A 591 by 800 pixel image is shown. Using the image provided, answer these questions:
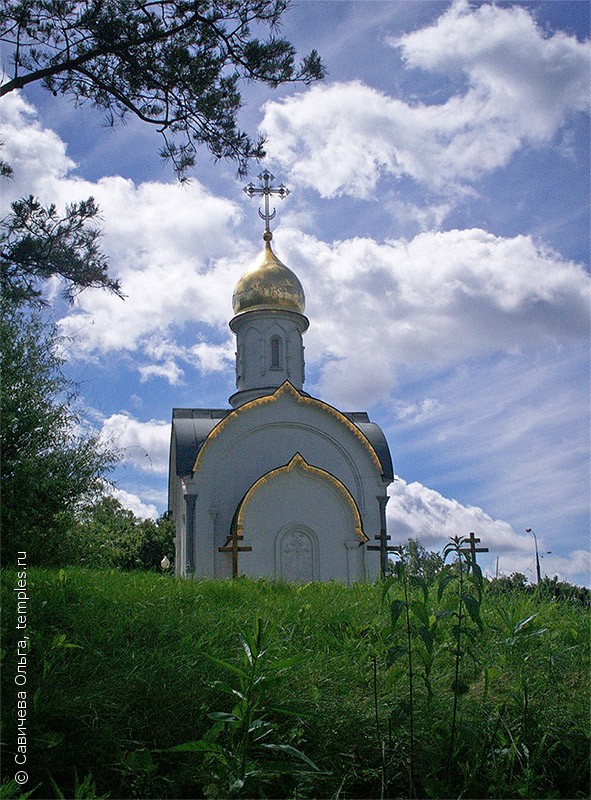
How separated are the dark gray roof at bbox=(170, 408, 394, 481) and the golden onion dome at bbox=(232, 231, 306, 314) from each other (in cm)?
257

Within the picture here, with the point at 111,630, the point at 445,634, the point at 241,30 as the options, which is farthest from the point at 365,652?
the point at 241,30

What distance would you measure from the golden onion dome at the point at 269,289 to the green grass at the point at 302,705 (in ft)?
41.8

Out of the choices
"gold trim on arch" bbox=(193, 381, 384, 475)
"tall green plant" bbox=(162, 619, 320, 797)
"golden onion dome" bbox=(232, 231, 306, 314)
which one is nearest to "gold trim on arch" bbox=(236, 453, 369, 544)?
"gold trim on arch" bbox=(193, 381, 384, 475)

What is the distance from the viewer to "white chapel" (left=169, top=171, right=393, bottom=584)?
1302 centimetres

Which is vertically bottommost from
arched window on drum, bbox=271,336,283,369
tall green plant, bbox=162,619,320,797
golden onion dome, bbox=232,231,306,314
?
tall green plant, bbox=162,619,320,797

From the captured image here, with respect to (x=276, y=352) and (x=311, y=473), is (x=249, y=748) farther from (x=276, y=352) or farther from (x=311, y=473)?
(x=276, y=352)

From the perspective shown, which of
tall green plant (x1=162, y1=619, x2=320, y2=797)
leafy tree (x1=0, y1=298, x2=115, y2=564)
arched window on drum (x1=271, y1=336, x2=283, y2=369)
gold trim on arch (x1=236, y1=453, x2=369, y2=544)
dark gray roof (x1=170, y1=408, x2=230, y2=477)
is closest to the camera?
tall green plant (x1=162, y1=619, x2=320, y2=797)

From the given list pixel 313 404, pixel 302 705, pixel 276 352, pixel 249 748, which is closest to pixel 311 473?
pixel 313 404

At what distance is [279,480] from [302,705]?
10.1m

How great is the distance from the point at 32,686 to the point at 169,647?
67 cm

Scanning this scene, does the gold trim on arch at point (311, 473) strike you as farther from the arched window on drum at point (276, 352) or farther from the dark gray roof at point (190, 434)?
the arched window on drum at point (276, 352)

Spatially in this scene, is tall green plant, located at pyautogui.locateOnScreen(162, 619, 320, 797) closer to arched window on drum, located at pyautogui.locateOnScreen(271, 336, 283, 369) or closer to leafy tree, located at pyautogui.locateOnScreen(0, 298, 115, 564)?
leafy tree, located at pyautogui.locateOnScreen(0, 298, 115, 564)

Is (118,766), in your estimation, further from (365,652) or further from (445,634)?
(445,634)

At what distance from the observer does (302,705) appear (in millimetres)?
3047
